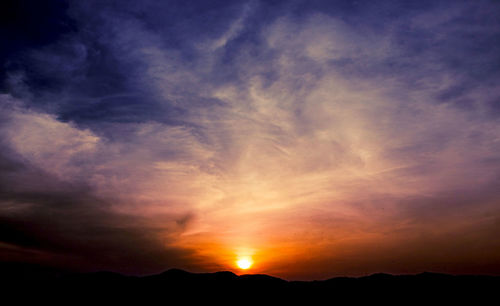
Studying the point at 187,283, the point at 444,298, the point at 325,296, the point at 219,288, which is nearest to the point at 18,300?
the point at 187,283

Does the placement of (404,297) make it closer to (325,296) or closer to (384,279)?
(384,279)

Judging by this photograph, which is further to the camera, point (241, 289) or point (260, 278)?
point (260, 278)

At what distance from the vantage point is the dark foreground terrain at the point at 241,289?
59125mm

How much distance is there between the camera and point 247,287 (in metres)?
68.6

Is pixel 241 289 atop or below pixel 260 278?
below

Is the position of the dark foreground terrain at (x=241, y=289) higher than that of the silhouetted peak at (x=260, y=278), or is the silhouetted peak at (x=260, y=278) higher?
the silhouetted peak at (x=260, y=278)

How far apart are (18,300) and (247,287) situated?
4272 centimetres

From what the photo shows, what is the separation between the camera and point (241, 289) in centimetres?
6775

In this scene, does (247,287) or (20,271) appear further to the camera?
(20,271)

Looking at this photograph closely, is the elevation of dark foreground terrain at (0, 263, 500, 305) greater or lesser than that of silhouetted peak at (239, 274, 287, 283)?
lesser

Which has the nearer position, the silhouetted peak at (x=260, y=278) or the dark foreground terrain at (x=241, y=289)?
the dark foreground terrain at (x=241, y=289)

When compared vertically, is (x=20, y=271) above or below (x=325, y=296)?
above

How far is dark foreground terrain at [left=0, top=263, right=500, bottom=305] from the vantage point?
5912cm

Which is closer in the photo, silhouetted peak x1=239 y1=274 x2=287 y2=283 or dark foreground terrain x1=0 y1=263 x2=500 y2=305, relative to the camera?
dark foreground terrain x1=0 y1=263 x2=500 y2=305
